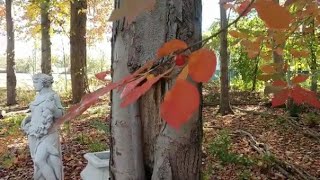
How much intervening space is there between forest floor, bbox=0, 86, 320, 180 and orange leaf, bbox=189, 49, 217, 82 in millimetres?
3300

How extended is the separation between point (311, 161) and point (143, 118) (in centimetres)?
381

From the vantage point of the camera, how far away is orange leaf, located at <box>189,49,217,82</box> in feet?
1.74

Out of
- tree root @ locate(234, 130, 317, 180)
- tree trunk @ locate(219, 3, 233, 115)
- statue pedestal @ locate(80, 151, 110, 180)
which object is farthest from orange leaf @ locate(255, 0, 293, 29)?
tree trunk @ locate(219, 3, 233, 115)

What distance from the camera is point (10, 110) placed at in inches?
375

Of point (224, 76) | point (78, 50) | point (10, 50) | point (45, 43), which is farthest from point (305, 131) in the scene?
point (10, 50)

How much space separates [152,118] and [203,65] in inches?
40.7

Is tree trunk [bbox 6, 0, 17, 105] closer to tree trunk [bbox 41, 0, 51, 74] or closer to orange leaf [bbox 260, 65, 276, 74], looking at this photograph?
tree trunk [bbox 41, 0, 51, 74]

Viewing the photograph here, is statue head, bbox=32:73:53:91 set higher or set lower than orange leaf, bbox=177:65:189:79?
lower

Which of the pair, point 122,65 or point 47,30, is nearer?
point 122,65

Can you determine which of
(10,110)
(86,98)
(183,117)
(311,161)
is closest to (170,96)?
(183,117)

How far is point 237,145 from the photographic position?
5.34 m

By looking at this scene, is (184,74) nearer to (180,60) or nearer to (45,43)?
(180,60)

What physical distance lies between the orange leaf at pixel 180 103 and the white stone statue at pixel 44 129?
292cm

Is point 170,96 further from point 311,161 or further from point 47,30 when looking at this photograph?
point 47,30
